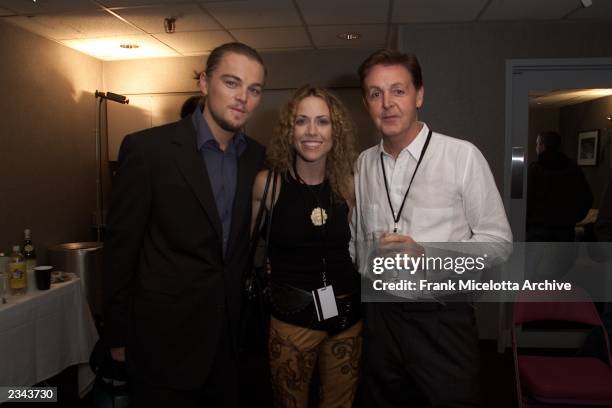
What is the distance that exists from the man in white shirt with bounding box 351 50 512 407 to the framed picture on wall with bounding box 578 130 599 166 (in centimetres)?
274

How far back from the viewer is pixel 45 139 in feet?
13.0

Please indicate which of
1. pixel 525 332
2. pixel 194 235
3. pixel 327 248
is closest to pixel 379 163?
pixel 327 248

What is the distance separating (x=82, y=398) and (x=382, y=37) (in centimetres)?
368

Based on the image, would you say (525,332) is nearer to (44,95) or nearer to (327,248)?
(327,248)

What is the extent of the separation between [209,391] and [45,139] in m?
3.36

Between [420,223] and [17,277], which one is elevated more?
[420,223]

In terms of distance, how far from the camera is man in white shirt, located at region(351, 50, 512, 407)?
141 cm

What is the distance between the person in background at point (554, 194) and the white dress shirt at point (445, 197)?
254 cm

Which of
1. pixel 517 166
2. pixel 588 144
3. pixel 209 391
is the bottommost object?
pixel 209 391

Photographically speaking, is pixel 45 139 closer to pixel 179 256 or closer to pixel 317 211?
pixel 179 256

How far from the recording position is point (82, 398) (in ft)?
8.82

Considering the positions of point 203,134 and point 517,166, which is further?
point 517,166

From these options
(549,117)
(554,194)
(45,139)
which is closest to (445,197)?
(554,194)

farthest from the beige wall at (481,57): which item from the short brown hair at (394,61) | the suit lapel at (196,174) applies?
the suit lapel at (196,174)
